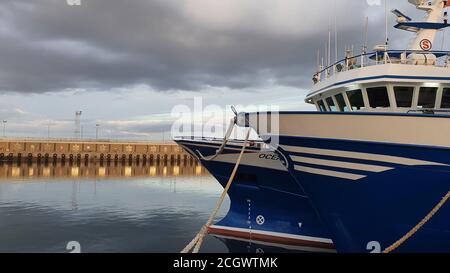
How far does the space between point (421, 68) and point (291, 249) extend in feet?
29.9

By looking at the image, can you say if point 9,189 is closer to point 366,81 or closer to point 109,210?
point 109,210

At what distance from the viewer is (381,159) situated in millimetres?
9344

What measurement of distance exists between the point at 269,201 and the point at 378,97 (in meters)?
7.02

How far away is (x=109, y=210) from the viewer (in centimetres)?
2700

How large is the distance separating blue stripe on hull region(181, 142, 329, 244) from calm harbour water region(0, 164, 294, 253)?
1.32m

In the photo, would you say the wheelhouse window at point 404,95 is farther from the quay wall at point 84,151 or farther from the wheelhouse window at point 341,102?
the quay wall at point 84,151

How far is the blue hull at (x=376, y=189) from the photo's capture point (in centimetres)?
922

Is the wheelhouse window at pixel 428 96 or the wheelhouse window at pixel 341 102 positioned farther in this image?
the wheelhouse window at pixel 341 102

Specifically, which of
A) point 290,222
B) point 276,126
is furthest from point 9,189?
point 276,126

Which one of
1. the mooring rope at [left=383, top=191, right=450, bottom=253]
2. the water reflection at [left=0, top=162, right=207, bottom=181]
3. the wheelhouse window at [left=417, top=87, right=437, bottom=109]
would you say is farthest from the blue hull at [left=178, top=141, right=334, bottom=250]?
the water reflection at [left=0, top=162, right=207, bottom=181]

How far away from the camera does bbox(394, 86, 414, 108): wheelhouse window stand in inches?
451

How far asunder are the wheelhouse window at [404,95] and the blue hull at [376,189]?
2776 mm

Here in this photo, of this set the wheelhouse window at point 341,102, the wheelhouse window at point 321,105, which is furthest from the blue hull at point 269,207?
the wheelhouse window at point 341,102

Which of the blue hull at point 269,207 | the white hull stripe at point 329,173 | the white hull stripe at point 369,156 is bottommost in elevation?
the blue hull at point 269,207
